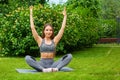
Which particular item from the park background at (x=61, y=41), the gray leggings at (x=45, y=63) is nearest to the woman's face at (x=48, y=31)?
the gray leggings at (x=45, y=63)

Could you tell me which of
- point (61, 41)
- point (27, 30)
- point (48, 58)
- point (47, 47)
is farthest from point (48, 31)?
point (61, 41)

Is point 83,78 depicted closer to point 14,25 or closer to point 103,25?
point 14,25

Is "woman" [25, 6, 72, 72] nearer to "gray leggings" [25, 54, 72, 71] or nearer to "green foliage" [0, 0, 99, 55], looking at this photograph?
"gray leggings" [25, 54, 72, 71]

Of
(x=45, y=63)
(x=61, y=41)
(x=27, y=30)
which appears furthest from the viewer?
(x=61, y=41)

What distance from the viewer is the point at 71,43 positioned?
19.3 metres

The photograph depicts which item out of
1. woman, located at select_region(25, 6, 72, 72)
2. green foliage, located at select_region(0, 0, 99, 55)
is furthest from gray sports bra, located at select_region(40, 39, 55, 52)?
green foliage, located at select_region(0, 0, 99, 55)

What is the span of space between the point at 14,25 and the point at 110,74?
8102 mm

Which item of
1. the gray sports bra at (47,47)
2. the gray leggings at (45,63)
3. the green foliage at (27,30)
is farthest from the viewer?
the green foliage at (27,30)

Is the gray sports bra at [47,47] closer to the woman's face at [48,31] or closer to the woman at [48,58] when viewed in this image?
the woman at [48,58]

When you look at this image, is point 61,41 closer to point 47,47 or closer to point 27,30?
point 27,30

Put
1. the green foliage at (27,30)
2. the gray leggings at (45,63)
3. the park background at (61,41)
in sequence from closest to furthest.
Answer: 1. the gray leggings at (45,63)
2. the park background at (61,41)
3. the green foliage at (27,30)

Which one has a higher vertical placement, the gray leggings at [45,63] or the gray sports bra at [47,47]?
the gray sports bra at [47,47]

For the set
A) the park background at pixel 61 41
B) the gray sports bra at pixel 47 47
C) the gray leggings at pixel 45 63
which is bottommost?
the park background at pixel 61 41

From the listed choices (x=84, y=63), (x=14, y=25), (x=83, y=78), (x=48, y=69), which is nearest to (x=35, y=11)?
(x=14, y=25)
